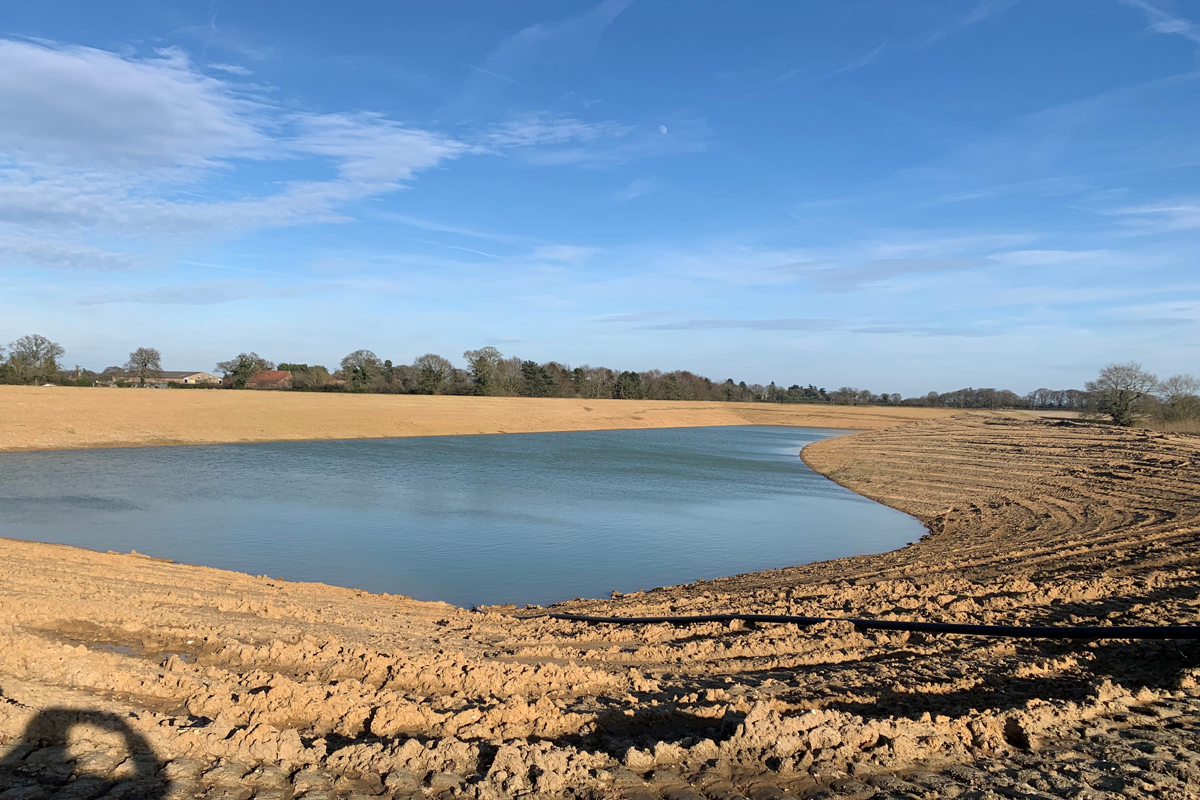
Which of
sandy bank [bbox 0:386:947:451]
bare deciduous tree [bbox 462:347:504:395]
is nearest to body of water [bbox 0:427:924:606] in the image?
sandy bank [bbox 0:386:947:451]

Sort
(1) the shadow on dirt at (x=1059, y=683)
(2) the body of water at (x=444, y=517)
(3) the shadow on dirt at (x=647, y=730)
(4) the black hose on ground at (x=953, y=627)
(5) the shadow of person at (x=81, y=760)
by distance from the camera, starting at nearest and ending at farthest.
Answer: (5) the shadow of person at (x=81, y=760)
(3) the shadow on dirt at (x=647, y=730)
(1) the shadow on dirt at (x=1059, y=683)
(4) the black hose on ground at (x=953, y=627)
(2) the body of water at (x=444, y=517)

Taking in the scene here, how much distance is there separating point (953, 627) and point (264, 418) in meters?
35.5

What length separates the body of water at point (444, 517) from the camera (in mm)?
10648

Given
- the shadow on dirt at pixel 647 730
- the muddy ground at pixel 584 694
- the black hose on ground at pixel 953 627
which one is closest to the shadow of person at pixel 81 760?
the muddy ground at pixel 584 694

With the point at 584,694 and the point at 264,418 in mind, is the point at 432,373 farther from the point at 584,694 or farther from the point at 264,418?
the point at 584,694

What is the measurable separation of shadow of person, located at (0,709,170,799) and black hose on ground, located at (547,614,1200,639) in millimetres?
4133

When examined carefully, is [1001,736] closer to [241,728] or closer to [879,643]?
[879,643]

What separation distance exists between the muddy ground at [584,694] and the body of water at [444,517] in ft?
7.66

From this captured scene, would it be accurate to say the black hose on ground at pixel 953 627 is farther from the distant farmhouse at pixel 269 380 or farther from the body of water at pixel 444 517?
the distant farmhouse at pixel 269 380

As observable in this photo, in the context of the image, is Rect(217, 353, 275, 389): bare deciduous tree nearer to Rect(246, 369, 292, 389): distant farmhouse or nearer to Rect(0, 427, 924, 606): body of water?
Rect(246, 369, 292, 389): distant farmhouse

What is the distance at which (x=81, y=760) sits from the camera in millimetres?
3258

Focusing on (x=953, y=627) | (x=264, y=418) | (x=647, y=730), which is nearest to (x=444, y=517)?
(x=953, y=627)

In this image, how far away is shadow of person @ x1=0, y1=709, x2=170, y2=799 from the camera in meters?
3.01

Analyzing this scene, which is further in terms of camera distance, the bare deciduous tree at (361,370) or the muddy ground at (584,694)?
the bare deciduous tree at (361,370)
